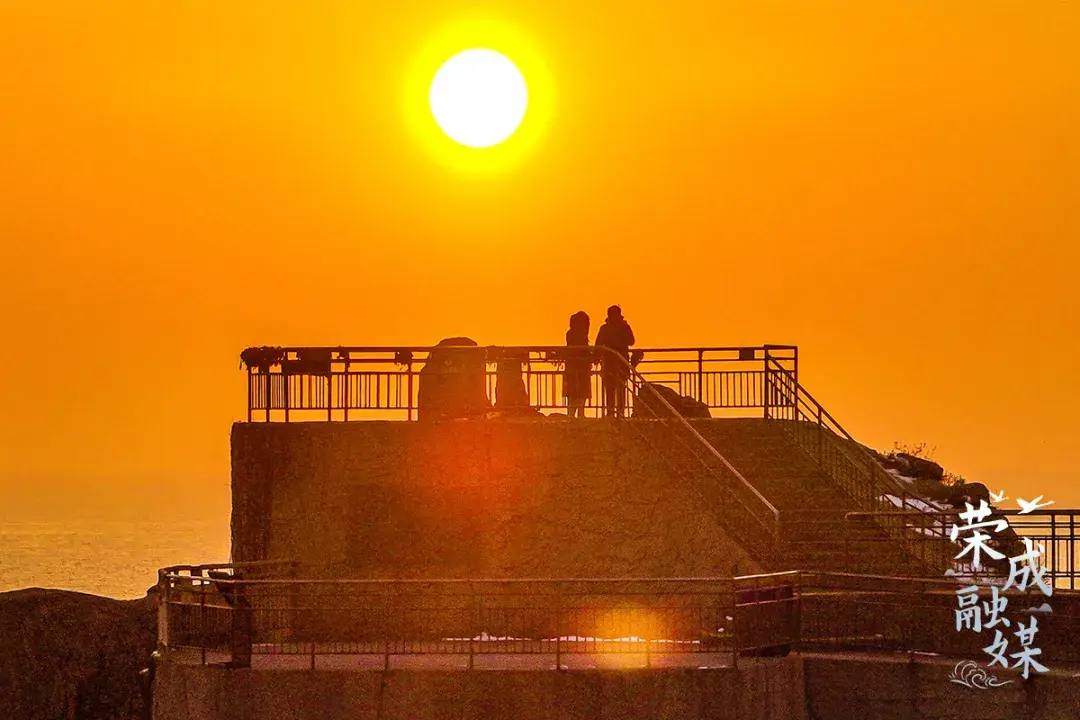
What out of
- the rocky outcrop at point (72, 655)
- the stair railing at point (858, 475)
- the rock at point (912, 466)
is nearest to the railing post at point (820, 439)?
the stair railing at point (858, 475)

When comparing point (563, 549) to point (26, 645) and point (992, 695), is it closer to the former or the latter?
point (992, 695)

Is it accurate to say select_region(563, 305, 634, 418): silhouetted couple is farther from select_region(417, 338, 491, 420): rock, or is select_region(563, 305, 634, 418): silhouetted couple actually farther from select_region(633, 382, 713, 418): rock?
select_region(417, 338, 491, 420): rock

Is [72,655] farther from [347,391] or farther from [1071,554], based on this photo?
[1071,554]

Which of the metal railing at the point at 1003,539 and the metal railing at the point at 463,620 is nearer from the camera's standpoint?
the metal railing at the point at 463,620

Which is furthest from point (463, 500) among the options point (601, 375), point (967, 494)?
point (967, 494)

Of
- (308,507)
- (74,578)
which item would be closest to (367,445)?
(308,507)

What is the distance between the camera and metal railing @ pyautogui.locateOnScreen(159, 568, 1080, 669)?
31.1 metres

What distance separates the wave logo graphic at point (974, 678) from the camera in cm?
3086

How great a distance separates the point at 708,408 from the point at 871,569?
5.46 meters

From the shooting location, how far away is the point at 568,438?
3703cm

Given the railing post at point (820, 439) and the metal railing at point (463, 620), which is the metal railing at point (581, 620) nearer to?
the metal railing at point (463, 620)

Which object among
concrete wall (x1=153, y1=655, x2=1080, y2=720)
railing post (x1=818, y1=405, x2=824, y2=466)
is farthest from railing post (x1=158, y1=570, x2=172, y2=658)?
railing post (x1=818, y1=405, x2=824, y2=466)

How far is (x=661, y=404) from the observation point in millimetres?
37938

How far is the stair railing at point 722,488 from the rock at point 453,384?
2701 mm
